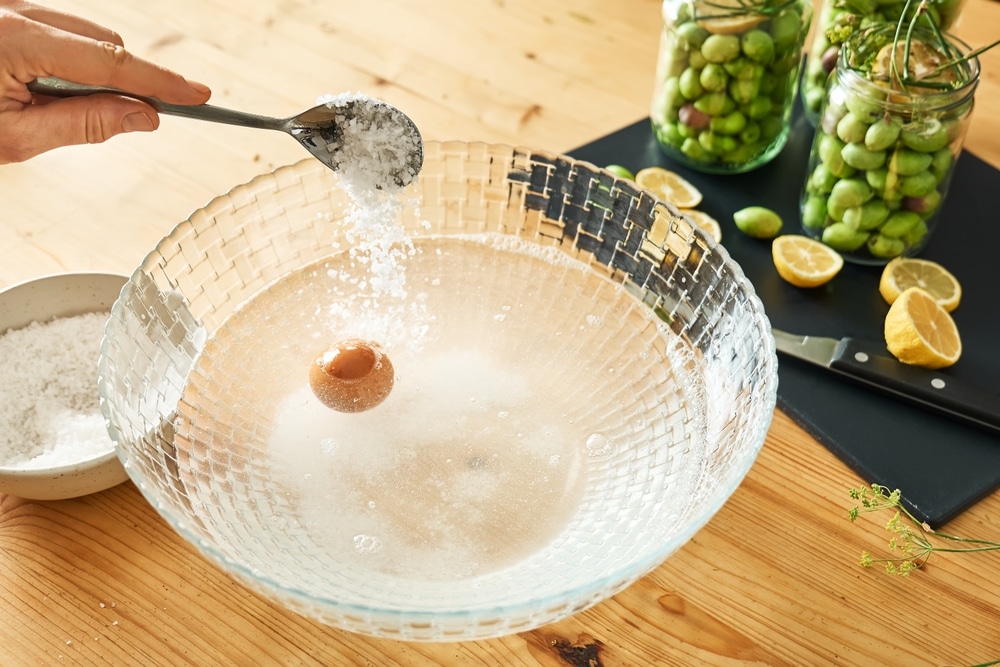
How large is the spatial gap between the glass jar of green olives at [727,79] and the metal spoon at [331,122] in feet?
1.38

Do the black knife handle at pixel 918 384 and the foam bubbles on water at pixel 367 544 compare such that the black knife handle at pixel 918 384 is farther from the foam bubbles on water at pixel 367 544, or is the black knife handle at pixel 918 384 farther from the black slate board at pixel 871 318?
the foam bubbles on water at pixel 367 544

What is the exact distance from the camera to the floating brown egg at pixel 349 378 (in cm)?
90

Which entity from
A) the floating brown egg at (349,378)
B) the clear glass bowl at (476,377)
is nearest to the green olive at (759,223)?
the clear glass bowl at (476,377)

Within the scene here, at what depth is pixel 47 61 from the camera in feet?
2.68

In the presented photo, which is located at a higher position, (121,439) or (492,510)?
(121,439)

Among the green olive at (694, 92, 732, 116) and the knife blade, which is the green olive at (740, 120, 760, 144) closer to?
the green olive at (694, 92, 732, 116)

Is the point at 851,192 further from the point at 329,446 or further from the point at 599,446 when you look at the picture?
the point at 329,446

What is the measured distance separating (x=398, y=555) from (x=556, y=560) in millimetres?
132

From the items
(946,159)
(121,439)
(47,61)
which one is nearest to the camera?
(121,439)

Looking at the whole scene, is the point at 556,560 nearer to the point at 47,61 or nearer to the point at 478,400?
the point at 478,400

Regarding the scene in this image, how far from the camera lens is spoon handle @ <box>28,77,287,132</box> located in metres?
0.84

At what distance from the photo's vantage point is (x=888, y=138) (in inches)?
41.4

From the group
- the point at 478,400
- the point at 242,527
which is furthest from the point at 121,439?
the point at 478,400

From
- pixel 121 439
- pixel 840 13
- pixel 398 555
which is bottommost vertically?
pixel 398 555
